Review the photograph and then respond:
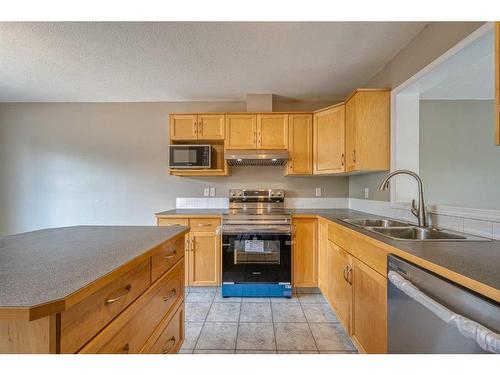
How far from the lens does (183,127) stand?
2775mm

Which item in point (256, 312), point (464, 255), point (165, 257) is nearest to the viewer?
point (464, 255)

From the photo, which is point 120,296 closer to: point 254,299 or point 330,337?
→ point 330,337

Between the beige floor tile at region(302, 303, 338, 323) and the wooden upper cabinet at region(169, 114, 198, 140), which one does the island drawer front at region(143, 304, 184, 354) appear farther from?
the wooden upper cabinet at region(169, 114, 198, 140)

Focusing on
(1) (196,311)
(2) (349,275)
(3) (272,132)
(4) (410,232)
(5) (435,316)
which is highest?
(3) (272,132)

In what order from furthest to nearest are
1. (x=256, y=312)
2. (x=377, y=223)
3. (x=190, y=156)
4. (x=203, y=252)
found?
1. (x=190, y=156)
2. (x=203, y=252)
3. (x=256, y=312)
4. (x=377, y=223)

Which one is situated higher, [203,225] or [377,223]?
[377,223]

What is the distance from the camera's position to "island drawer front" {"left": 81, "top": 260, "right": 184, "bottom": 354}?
0.71 meters

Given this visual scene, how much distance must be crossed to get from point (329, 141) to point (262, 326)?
6.54 ft

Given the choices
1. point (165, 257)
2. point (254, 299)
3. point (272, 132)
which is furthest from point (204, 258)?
point (272, 132)

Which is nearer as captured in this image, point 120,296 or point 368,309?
point 120,296

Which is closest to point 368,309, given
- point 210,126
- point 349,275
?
point 349,275

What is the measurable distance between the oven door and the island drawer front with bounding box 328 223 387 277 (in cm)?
63

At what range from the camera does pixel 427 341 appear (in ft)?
2.71
